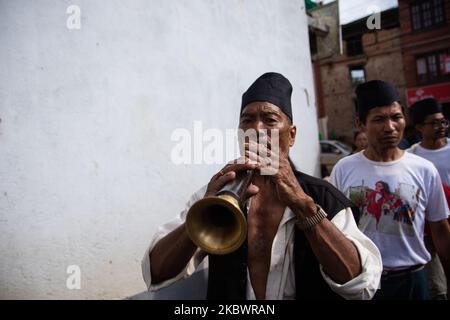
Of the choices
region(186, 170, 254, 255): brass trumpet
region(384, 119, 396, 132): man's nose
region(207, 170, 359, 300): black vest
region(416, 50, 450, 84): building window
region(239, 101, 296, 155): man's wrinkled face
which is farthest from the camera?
region(416, 50, 450, 84): building window

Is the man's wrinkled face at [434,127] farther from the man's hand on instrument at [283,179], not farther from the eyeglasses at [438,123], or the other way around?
the man's hand on instrument at [283,179]

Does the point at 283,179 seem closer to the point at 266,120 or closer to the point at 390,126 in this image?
the point at 266,120

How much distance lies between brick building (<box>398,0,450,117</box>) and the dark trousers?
2132 centimetres

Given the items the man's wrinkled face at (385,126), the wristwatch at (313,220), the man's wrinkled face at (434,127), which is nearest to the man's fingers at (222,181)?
the wristwatch at (313,220)

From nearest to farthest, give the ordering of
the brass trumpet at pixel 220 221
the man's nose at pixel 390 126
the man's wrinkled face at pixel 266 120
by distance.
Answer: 1. the brass trumpet at pixel 220 221
2. the man's wrinkled face at pixel 266 120
3. the man's nose at pixel 390 126

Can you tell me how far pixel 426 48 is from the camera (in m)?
20.5

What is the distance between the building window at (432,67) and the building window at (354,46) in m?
4.14

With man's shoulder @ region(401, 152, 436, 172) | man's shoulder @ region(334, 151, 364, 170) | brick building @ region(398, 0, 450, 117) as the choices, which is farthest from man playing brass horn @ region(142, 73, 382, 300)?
brick building @ region(398, 0, 450, 117)

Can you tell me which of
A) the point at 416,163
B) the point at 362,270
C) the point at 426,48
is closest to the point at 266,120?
the point at 362,270

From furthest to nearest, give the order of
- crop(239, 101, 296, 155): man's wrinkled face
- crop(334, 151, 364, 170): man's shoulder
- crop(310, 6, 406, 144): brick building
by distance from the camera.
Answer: crop(310, 6, 406, 144): brick building, crop(334, 151, 364, 170): man's shoulder, crop(239, 101, 296, 155): man's wrinkled face

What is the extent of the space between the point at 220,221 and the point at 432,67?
2373cm

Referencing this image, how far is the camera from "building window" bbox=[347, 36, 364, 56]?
2383 cm

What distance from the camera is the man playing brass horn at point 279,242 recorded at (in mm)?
1489

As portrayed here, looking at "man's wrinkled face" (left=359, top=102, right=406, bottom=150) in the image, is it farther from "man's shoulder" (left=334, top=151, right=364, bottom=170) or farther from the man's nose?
"man's shoulder" (left=334, top=151, right=364, bottom=170)
